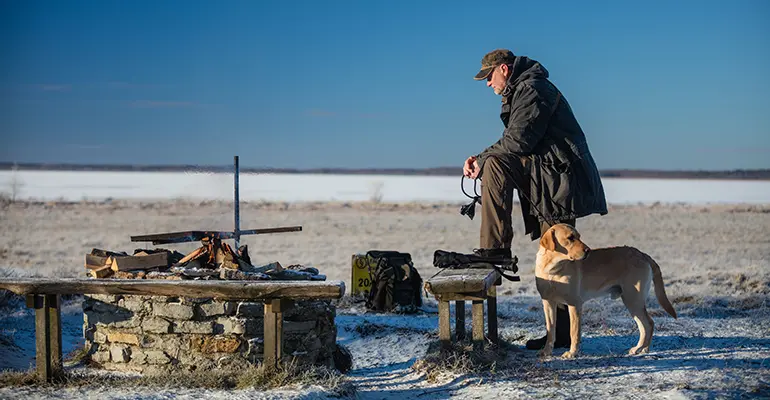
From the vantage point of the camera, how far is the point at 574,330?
21.4ft

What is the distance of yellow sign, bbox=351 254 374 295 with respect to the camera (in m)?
11.2

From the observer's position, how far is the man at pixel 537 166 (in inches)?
261

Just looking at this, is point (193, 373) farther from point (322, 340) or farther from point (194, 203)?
point (194, 203)

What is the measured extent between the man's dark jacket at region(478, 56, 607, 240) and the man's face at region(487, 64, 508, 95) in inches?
6.5

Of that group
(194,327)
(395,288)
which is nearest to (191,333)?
(194,327)

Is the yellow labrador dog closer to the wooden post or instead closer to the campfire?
the campfire

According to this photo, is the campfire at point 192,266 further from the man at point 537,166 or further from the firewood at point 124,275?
the man at point 537,166

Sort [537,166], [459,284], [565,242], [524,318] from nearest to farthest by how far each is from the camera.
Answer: [459,284]
[565,242]
[537,166]
[524,318]

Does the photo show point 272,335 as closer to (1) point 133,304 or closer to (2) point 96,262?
(1) point 133,304

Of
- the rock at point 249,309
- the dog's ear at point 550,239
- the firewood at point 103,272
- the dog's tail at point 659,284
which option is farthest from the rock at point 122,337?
the dog's tail at point 659,284

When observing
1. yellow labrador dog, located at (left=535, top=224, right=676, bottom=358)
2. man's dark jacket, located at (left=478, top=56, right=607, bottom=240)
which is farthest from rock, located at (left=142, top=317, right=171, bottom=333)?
yellow labrador dog, located at (left=535, top=224, right=676, bottom=358)

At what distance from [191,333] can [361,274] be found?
4619mm

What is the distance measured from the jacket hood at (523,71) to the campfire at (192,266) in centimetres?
247

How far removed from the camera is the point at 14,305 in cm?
1071
